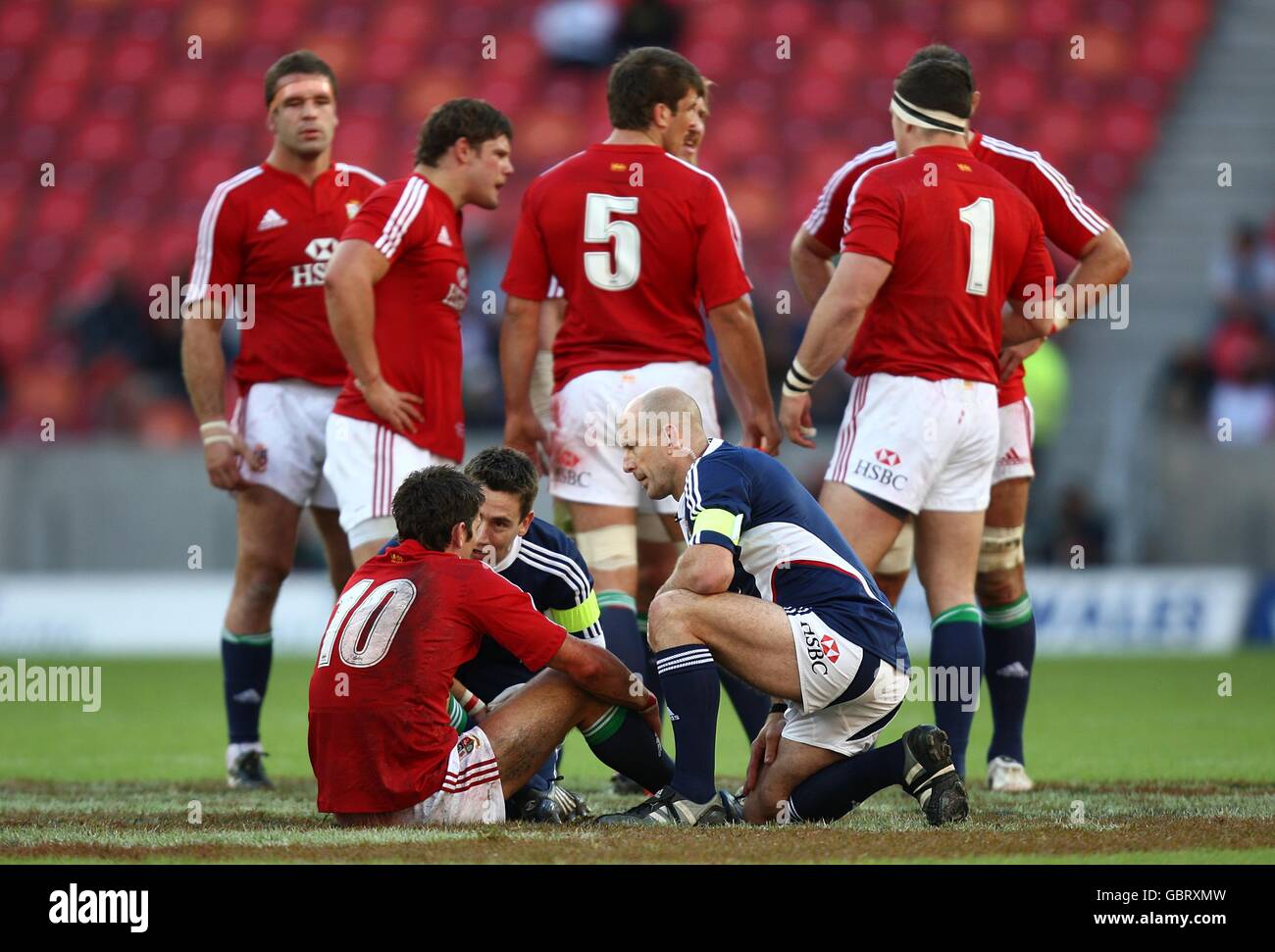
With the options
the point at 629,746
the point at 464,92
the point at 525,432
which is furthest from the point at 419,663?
the point at 464,92

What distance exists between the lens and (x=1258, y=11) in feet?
61.2

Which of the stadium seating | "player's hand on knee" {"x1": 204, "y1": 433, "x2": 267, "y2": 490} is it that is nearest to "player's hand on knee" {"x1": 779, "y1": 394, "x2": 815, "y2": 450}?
"player's hand on knee" {"x1": 204, "y1": 433, "x2": 267, "y2": 490}

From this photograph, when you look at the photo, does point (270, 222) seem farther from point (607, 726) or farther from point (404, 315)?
point (607, 726)

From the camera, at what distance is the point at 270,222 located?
290 inches

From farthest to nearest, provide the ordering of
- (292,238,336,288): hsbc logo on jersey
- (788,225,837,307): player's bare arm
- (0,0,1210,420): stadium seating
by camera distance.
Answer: (0,0,1210,420): stadium seating → (292,238,336,288): hsbc logo on jersey → (788,225,837,307): player's bare arm

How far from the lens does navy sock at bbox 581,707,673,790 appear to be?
5777 millimetres

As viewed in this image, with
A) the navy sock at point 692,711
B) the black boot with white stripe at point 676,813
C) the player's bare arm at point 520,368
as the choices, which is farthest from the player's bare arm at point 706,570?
the player's bare arm at point 520,368

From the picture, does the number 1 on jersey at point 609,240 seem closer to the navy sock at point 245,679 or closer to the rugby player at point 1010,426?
the rugby player at point 1010,426

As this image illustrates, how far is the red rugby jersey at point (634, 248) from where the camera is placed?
6691mm

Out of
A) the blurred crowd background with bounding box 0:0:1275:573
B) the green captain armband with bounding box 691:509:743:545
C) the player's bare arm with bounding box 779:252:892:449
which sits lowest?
the green captain armband with bounding box 691:509:743:545

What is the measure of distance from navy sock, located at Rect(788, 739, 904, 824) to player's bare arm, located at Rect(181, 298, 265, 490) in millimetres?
2758

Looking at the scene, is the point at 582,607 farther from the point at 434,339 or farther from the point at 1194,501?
the point at 1194,501

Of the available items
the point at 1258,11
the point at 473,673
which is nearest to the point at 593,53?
the point at 1258,11

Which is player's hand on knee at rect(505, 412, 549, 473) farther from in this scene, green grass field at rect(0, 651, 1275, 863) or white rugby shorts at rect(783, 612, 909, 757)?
white rugby shorts at rect(783, 612, 909, 757)
